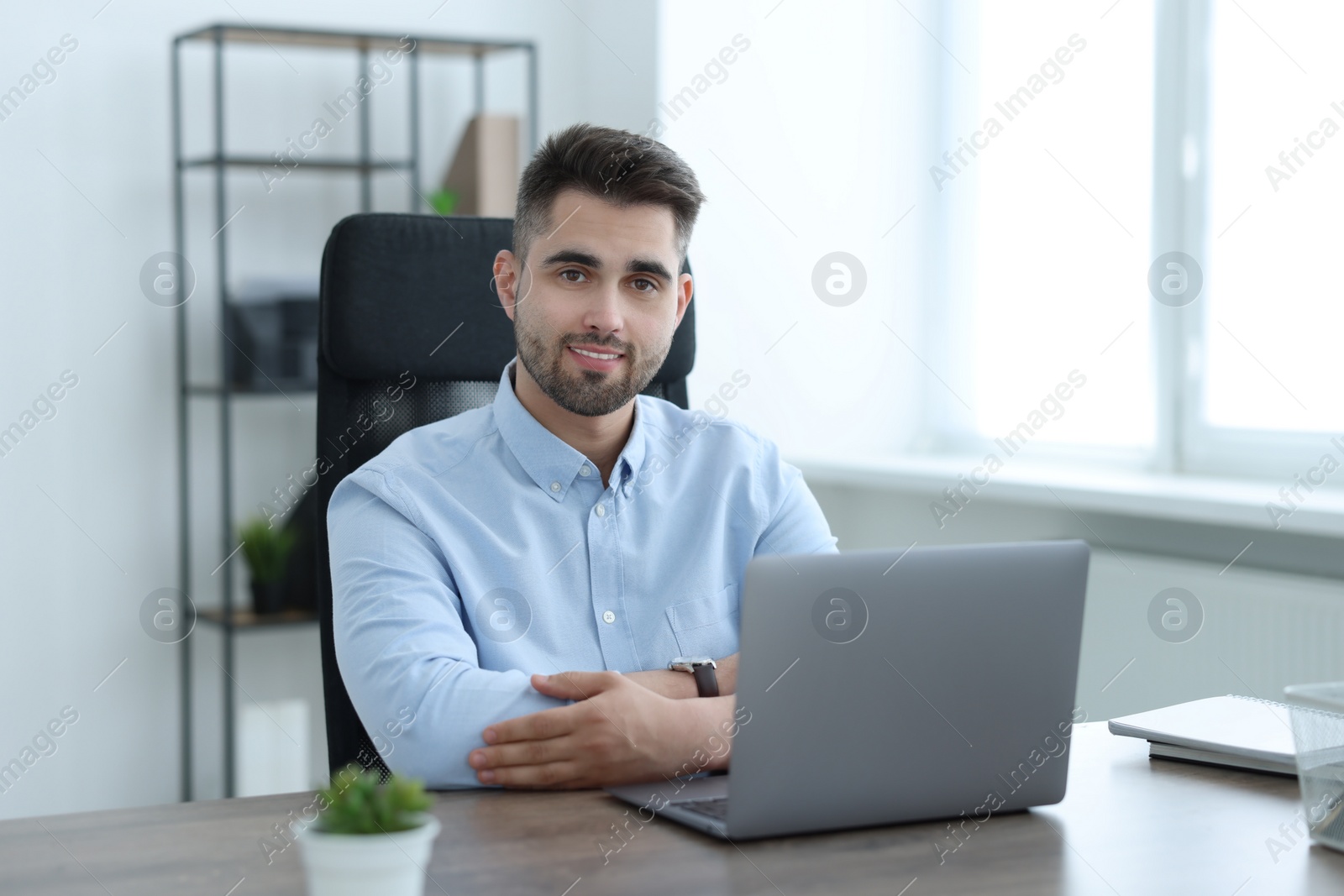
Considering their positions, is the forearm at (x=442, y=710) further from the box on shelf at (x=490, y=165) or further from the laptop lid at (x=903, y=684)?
the box on shelf at (x=490, y=165)

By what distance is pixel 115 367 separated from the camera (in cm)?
285

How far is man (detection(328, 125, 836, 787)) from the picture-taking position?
4.36 ft

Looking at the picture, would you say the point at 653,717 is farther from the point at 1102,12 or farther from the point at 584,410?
the point at 1102,12

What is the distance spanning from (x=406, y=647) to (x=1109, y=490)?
4.96 feet

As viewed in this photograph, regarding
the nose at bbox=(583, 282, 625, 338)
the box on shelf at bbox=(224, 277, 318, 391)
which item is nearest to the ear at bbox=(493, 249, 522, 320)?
the nose at bbox=(583, 282, 625, 338)

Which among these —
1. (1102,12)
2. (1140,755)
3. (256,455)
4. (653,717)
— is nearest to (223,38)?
(256,455)

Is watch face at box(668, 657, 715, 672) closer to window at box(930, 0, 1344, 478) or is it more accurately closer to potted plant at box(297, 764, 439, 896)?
potted plant at box(297, 764, 439, 896)

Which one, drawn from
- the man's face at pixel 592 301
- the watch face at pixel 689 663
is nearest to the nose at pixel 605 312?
the man's face at pixel 592 301

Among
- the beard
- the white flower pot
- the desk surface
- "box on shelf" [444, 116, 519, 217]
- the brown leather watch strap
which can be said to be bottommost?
the desk surface

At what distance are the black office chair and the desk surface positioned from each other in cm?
A: 48

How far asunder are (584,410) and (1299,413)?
1.55 m

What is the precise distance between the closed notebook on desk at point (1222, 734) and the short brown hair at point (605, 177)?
2.41ft

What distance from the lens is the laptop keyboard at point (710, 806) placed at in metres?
0.99

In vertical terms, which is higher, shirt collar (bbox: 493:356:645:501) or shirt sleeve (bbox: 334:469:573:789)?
shirt collar (bbox: 493:356:645:501)
